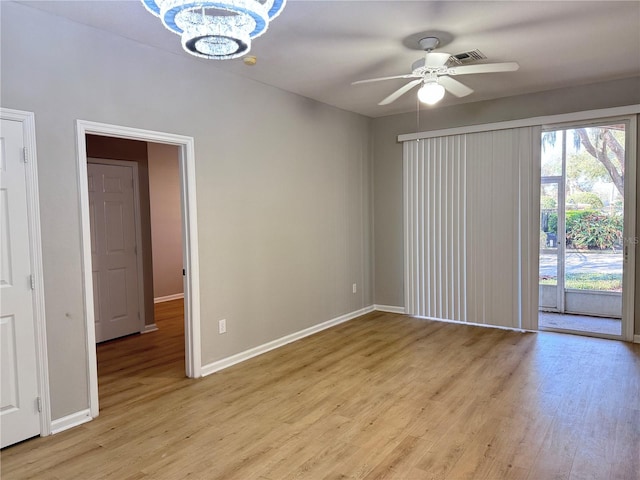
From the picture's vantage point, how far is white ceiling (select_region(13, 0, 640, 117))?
273 cm

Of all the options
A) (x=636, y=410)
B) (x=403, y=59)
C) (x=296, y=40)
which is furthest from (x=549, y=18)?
(x=636, y=410)

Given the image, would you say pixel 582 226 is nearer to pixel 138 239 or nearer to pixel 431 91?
pixel 431 91

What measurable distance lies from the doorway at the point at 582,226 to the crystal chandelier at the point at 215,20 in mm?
4783

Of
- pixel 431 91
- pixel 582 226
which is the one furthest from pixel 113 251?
pixel 582 226

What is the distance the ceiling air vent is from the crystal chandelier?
2.30 metres

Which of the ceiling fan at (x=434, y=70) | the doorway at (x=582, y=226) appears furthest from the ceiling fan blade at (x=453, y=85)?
the doorway at (x=582, y=226)

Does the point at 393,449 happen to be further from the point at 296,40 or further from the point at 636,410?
the point at 296,40

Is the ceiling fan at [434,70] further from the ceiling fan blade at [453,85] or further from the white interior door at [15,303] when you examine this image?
the white interior door at [15,303]

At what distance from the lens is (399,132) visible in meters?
5.75

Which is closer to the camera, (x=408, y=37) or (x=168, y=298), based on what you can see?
(x=408, y=37)

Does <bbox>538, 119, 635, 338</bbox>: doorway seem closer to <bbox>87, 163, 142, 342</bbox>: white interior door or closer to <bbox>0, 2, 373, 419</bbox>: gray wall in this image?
<bbox>0, 2, 373, 419</bbox>: gray wall

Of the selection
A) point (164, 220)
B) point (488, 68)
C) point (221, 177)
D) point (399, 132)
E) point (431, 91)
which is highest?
point (399, 132)

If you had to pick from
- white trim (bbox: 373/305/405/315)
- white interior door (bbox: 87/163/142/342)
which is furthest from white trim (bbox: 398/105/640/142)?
white interior door (bbox: 87/163/142/342)

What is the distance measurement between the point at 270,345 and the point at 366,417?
1715 mm
